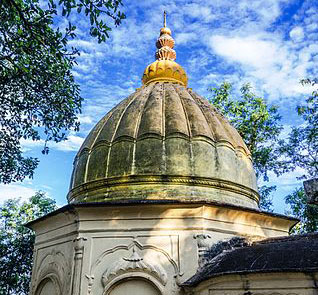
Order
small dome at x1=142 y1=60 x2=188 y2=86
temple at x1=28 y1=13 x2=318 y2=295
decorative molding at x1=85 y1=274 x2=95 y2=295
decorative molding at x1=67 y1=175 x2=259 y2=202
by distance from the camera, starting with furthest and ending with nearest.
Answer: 1. small dome at x1=142 y1=60 x2=188 y2=86
2. decorative molding at x1=67 y1=175 x2=259 y2=202
3. decorative molding at x1=85 y1=274 x2=95 y2=295
4. temple at x1=28 y1=13 x2=318 y2=295

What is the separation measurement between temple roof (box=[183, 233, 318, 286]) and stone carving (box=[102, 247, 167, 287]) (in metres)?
0.53

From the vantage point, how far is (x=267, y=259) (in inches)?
253

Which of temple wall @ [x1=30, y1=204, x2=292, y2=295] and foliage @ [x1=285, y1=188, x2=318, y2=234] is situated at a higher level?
foliage @ [x1=285, y1=188, x2=318, y2=234]

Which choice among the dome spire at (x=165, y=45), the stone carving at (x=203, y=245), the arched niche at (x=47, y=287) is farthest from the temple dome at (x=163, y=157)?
the dome spire at (x=165, y=45)

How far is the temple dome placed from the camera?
858 centimetres

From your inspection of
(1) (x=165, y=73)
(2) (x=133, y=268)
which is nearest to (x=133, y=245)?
(2) (x=133, y=268)

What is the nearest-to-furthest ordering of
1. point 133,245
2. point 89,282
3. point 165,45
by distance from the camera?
point 89,282
point 133,245
point 165,45

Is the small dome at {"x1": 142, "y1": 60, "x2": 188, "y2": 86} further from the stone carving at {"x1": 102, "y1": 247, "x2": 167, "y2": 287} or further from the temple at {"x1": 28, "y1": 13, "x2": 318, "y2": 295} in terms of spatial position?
the stone carving at {"x1": 102, "y1": 247, "x2": 167, "y2": 287}

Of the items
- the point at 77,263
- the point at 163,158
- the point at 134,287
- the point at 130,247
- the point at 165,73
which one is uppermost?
the point at 165,73

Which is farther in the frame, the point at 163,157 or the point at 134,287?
the point at 163,157

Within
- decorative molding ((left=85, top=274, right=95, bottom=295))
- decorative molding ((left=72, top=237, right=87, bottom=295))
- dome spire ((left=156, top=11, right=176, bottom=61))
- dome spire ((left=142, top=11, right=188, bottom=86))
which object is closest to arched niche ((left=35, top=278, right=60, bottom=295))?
decorative molding ((left=72, top=237, right=87, bottom=295))

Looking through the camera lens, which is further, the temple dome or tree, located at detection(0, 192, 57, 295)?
tree, located at detection(0, 192, 57, 295)

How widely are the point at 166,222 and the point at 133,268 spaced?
1.10 m

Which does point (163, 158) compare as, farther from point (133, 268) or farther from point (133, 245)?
point (133, 268)
